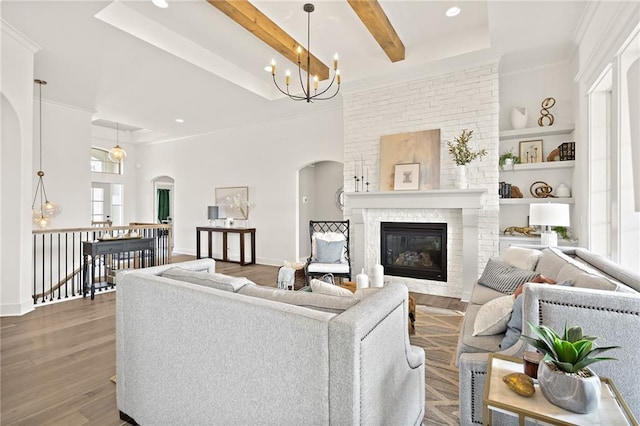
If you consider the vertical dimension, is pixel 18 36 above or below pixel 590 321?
above

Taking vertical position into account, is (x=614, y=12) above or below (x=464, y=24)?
below

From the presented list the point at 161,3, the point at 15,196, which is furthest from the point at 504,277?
the point at 15,196

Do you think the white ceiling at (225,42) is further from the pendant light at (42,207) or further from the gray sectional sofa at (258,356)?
the gray sectional sofa at (258,356)

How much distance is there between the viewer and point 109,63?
4.25 m

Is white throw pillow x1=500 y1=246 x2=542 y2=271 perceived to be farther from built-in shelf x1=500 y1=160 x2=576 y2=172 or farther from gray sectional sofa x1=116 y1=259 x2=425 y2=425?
gray sectional sofa x1=116 y1=259 x2=425 y2=425

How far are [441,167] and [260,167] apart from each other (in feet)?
13.1

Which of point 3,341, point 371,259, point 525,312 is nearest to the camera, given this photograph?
point 525,312

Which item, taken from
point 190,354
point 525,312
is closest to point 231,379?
point 190,354

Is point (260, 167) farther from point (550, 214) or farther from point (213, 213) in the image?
point (550, 214)

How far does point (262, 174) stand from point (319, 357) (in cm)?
621

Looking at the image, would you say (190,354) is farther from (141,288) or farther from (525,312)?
(525,312)

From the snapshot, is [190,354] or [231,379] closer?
[231,379]

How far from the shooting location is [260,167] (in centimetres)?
705

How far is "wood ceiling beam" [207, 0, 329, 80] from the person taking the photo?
3201 mm
